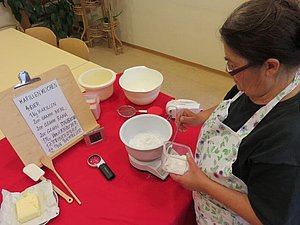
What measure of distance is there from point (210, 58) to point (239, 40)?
98.3 inches

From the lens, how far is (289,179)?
2.23ft

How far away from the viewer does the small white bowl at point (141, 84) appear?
1343 mm

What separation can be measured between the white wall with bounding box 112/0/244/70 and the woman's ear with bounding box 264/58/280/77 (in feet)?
6.72

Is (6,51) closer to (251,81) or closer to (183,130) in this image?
(183,130)

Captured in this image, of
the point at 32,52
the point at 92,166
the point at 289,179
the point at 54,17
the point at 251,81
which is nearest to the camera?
the point at 289,179

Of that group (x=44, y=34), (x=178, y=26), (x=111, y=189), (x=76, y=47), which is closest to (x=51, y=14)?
(x=44, y=34)

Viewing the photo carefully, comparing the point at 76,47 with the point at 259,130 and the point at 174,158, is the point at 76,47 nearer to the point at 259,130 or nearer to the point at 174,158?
the point at 174,158

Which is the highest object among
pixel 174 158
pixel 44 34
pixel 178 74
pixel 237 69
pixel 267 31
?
pixel 267 31

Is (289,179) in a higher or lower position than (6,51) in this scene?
higher

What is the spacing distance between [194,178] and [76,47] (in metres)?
1.60

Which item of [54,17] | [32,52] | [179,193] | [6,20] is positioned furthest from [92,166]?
[6,20]

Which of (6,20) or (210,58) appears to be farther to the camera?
(6,20)

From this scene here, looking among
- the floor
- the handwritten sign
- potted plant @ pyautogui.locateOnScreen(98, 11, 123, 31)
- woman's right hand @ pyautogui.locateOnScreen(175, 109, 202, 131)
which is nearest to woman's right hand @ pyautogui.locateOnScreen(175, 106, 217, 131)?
woman's right hand @ pyautogui.locateOnScreen(175, 109, 202, 131)

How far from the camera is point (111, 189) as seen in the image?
102 cm
